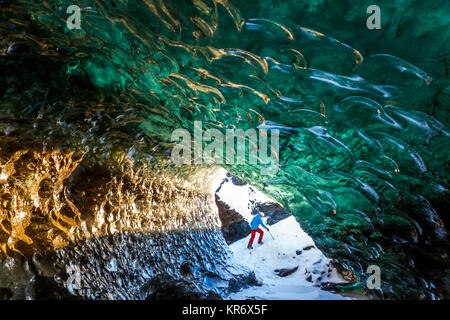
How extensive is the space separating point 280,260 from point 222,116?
17.1 ft

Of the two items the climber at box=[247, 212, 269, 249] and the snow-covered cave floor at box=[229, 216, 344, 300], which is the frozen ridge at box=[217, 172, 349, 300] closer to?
the snow-covered cave floor at box=[229, 216, 344, 300]

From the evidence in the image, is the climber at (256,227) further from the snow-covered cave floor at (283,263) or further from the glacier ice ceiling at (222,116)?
the glacier ice ceiling at (222,116)

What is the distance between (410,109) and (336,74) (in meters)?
0.43

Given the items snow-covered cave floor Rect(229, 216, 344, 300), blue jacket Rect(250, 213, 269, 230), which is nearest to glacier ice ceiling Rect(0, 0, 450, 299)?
snow-covered cave floor Rect(229, 216, 344, 300)

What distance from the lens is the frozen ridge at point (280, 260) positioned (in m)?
4.25

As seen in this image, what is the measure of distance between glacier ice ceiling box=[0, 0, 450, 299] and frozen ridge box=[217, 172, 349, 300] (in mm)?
2062

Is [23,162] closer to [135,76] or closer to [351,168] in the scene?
[135,76]

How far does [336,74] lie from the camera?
1125 millimetres

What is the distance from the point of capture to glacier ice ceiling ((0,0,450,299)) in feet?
3.22

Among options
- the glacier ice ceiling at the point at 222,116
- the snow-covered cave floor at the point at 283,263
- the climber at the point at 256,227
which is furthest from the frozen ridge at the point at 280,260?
the glacier ice ceiling at the point at 222,116

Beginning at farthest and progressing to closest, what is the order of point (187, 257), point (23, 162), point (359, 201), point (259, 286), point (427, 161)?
point (259, 286)
point (187, 257)
point (359, 201)
point (23, 162)
point (427, 161)

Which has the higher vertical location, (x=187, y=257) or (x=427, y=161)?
(x=427, y=161)

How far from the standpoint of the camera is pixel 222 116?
1738 millimetres

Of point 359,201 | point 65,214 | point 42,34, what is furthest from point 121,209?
point 359,201
